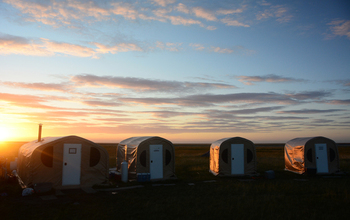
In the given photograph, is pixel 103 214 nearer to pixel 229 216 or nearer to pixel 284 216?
pixel 229 216

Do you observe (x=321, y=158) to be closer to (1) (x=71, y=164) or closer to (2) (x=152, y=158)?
(2) (x=152, y=158)

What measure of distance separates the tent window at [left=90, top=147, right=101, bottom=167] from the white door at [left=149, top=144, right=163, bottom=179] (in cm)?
379

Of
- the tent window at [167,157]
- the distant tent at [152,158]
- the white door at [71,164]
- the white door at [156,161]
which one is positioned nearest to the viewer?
the white door at [71,164]

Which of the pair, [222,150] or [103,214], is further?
[222,150]

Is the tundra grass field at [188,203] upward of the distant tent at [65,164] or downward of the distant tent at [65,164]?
downward

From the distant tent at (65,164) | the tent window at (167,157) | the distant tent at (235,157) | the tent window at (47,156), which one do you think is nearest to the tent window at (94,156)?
the distant tent at (65,164)

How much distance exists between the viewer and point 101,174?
15.6m

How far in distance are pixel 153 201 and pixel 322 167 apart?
16566 millimetres

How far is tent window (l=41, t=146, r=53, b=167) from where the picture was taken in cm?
1416

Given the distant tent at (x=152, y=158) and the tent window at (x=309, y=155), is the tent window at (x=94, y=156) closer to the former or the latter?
the distant tent at (x=152, y=158)

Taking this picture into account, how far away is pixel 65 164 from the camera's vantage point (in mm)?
14641

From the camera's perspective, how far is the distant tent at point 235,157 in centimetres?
1991

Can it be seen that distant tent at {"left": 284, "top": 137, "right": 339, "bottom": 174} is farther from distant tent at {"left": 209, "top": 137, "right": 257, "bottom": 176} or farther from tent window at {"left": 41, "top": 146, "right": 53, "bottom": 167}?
tent window at {"left": 41, "top": 146, "right": 53, "bottom": 167}

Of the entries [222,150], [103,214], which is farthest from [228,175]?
[103,214]
